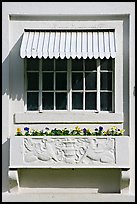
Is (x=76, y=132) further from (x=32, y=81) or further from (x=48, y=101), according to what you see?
(x=32, y=81)

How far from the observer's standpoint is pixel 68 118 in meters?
10.8

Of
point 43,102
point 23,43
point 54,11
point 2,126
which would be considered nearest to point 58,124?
point 43,102

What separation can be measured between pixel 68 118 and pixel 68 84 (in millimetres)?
949

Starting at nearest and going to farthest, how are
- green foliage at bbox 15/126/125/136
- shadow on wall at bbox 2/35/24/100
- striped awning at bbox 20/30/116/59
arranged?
A: striped awning at bbox 20/30/116/59 < green foliage at bbox 15/126/125/136 < shadow on wall at bbox 2/35/24/100

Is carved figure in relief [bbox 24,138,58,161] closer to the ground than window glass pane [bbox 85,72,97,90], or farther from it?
closer to the ground

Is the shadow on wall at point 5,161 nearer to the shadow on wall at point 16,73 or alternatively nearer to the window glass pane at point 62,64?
the shadow on wall at point 16,73

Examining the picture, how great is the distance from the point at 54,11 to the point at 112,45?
1.85 meters

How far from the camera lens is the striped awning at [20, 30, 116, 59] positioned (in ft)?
33.7

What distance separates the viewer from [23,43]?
10.5 meters

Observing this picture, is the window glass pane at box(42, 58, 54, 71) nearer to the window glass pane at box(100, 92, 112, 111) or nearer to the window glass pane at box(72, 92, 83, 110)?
the window glass pane at box(72, 92, 83, 110)

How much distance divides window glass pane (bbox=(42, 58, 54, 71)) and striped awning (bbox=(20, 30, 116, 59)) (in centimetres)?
64

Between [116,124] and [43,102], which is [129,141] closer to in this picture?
[116,124]

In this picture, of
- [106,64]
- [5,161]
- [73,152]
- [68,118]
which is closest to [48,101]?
[68,118]

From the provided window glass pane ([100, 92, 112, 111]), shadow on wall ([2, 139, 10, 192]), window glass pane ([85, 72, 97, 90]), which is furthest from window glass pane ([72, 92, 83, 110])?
shadow on wall ([2, 139, 10, 192])
